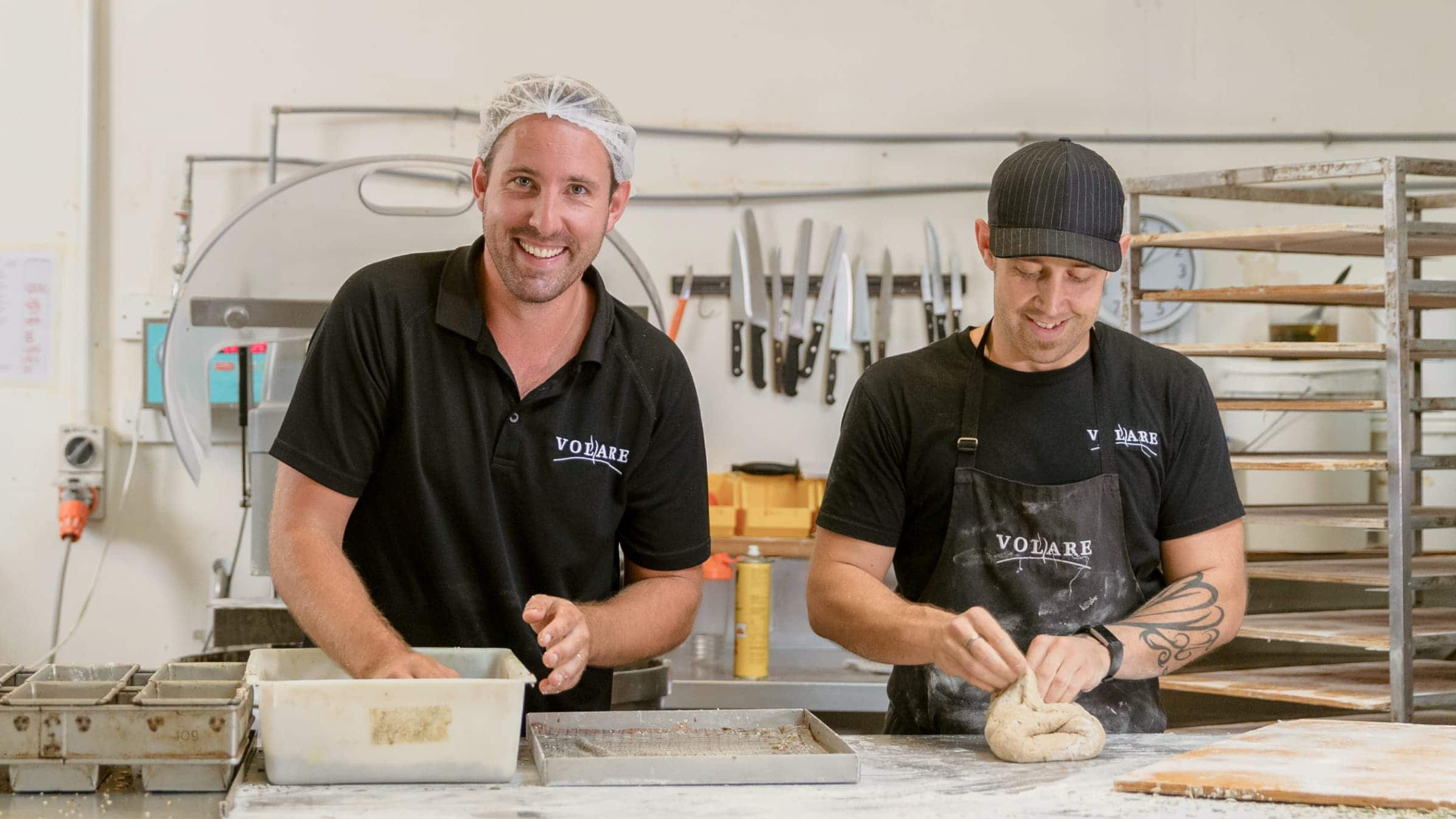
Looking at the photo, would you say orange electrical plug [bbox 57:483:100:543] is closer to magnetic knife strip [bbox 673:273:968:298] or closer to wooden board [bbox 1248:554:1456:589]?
magnetic knife strip [bbox 673:273:968:298]

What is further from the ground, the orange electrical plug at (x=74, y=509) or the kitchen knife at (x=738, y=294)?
the kitchen knife at (x=738, y=294)

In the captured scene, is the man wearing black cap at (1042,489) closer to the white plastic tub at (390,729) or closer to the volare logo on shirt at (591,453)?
the volare logo on shirt at (591,453)

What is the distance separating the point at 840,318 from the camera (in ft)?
11.3

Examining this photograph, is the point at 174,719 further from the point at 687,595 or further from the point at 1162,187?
the point at 1162,187

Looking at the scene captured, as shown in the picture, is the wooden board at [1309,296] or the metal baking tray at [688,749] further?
the wooden board at [1309,296]

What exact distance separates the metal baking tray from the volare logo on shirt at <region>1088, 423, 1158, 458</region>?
23.4 inches

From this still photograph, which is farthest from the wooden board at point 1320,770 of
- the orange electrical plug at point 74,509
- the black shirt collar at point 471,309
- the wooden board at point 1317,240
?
the orange electrical plug at point 74,509

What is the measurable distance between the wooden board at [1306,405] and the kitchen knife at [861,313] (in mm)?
982

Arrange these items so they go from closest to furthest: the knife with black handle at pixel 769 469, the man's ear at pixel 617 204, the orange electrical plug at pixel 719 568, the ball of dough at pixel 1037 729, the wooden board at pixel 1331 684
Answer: the ball of dough at pixel 1037 729, the man's ear at pixel 617 204, the wooden board at pixel 1331 684, the orange electrical plug at pixel 719 568, the knife with black handle at pixel 769 469

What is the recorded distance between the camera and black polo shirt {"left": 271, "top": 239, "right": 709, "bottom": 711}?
1.69 metres

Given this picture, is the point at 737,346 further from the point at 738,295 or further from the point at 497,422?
the point at 497,422

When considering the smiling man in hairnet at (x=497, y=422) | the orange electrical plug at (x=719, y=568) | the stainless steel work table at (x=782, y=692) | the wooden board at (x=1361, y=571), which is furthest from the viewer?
the orange electrical plug at (x=719, y=568)

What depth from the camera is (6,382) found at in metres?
3.29

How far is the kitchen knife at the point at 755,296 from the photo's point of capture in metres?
3.41
